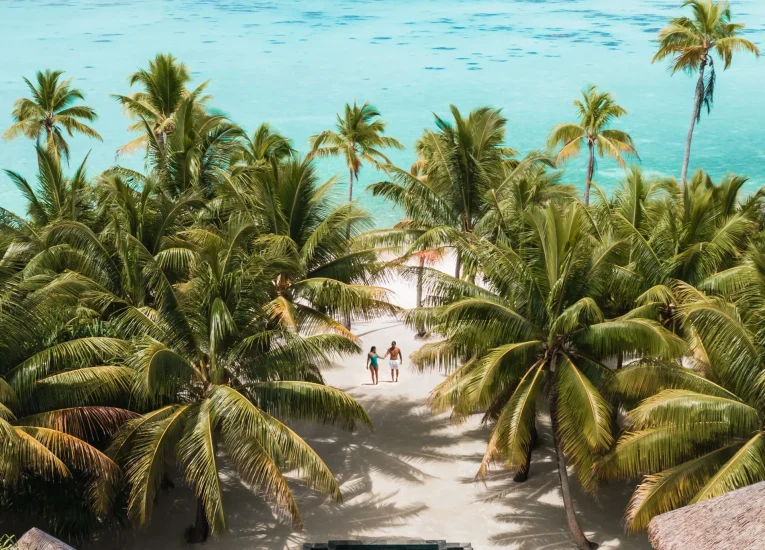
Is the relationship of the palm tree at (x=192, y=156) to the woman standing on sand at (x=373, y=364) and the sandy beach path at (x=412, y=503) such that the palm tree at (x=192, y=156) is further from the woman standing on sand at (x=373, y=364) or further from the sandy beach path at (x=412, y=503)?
the sandy beach path at (x=412, y=503)

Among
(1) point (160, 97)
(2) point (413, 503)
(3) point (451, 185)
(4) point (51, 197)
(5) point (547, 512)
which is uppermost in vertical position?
(1) point (160, 97)

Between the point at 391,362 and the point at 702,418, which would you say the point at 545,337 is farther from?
the point at 391,362

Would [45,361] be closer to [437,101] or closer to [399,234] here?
[399,234]

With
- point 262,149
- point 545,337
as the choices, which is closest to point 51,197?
point 262,149

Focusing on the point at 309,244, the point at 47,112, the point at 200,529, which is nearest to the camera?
the point at 200,529

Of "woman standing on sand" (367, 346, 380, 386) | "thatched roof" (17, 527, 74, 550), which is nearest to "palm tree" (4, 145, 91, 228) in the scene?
"woman standing on sand" (367, 346, 380, 386)

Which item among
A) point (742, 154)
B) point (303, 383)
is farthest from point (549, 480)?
point (742, 154)
